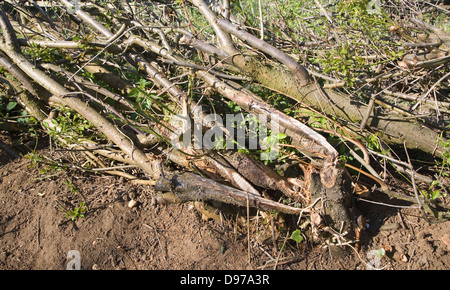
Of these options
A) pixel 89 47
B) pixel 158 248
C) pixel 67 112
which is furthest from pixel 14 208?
pixel 89 47

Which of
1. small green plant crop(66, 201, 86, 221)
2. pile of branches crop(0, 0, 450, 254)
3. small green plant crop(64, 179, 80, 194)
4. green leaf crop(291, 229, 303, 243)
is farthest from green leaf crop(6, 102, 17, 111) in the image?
green leaf crop(291, 229, 303, 243)

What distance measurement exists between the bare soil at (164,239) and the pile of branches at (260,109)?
21 cm

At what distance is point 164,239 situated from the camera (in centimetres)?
228

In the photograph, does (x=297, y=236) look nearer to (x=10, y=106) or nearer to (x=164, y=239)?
(x=164, y=239)

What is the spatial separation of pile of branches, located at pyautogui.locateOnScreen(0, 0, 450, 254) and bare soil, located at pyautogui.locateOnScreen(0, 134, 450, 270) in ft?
0.68

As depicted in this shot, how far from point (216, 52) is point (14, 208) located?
213cm

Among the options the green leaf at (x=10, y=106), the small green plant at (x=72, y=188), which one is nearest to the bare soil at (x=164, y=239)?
the small green plant at (x=72, y=188)

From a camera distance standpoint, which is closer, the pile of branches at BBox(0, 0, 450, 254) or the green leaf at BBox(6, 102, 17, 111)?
the pile of branches at BBox(0, 0, 450, 254)

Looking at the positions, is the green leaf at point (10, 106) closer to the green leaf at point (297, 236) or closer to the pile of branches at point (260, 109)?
the pile of branches at point (260, 109)

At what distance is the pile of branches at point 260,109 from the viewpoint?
219 cm

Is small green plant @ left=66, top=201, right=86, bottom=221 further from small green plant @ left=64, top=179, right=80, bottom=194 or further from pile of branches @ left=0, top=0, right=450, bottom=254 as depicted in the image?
pile of branches @ left=0, top=0, right=450, bottom=254

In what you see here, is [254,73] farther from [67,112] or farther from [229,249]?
[67,112]

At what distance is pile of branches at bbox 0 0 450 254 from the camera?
2188 millimetres

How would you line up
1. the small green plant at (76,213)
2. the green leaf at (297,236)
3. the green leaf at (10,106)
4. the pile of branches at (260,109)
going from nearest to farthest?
the green leaf at (297,236), the pile of branches at (260,109), the small green plant at (76,213), the green leaf at (10,106)
